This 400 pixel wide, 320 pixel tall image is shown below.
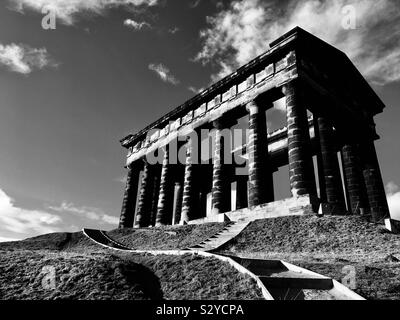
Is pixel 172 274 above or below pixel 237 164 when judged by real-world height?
below

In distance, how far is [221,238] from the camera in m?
15.5

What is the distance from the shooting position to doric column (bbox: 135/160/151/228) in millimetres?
32438

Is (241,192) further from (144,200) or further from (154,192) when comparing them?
(144,200)

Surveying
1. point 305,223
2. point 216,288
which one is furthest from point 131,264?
point 305,223

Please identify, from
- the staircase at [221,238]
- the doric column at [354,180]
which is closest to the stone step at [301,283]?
the staircase at [221,238]

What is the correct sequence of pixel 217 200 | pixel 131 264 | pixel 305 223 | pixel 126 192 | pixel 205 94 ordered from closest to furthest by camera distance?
pixel 131 264
pixel 305 223
pixel 217 200
pixel 205 94
pixel 126 192

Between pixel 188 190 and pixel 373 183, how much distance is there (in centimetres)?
1487

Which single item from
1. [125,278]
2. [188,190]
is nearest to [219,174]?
[188,190]

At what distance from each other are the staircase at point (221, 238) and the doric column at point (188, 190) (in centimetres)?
781

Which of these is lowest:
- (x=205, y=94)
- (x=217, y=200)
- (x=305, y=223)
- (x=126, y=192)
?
(x=305, y=223)

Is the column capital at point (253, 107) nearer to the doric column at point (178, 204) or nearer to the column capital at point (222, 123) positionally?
the column capital at point (222, 123)

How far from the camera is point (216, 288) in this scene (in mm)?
Answer: 7512
